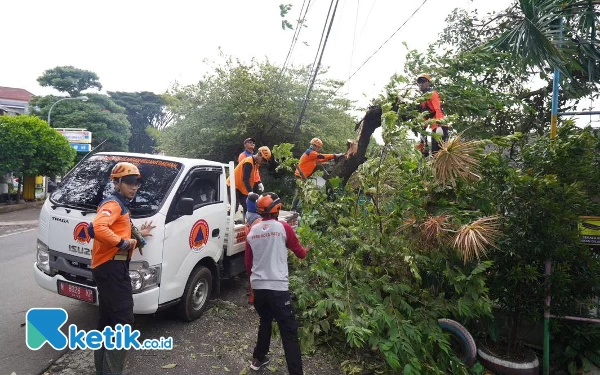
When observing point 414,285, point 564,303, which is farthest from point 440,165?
point 564,303

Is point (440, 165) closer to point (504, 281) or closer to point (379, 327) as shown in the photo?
point (504, 281)

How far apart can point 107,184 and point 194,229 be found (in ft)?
3.69

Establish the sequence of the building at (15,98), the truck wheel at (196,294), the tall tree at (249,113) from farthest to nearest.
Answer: the building at (15,98) < the tall tree at (249,113) < the truck wheel at (196,294)

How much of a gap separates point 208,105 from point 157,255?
999 cm

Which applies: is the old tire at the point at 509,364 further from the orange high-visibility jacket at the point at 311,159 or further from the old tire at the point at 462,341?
the orange high-visibility jacket at the point at 311,159

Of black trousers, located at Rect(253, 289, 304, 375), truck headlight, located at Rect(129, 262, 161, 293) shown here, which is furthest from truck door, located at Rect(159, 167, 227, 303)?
black trousers, located at Rect(253, 289, 304, 375)

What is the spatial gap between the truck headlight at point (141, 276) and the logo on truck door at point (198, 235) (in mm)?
627

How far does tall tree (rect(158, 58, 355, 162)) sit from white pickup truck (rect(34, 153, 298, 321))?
759cm

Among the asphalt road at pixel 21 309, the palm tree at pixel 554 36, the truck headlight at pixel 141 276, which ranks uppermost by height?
the palm tree at pixel 554 36

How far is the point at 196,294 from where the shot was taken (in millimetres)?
4656

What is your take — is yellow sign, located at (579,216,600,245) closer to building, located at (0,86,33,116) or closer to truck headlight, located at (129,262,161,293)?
truck headlight, located at (129,262,161,293)

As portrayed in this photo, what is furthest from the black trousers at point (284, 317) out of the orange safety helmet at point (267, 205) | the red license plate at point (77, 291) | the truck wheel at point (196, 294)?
the red license plate at point (77, 291)

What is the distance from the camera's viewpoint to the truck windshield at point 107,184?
4156 millimetres

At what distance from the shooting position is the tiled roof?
4314cm
